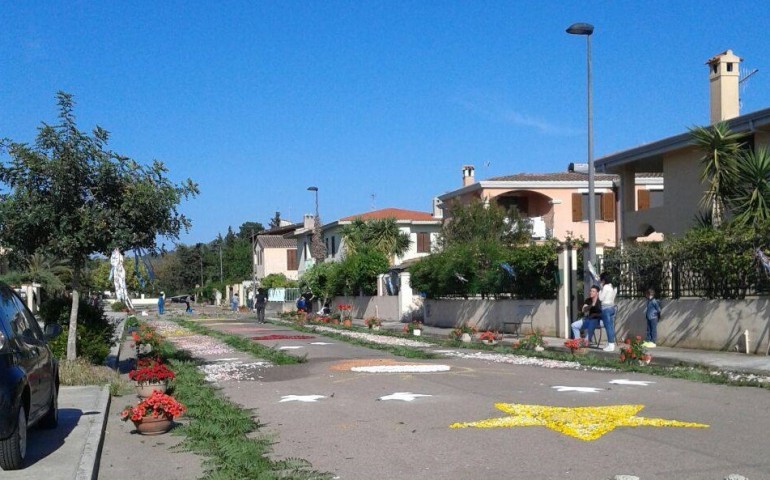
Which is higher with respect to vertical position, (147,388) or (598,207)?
(598,207)

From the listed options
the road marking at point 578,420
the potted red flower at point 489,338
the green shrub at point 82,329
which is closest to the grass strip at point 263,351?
the green shrub at point 82,329

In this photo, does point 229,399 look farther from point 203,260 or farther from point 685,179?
point 203,260

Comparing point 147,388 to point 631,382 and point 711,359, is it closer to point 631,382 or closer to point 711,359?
point 631,382

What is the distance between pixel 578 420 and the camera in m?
10.6

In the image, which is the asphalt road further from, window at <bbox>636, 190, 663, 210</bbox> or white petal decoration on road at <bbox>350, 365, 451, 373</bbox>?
window at <bbox>636, 190, 663, 210</bbox>

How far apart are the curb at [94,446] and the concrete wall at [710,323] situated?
13.6 meters

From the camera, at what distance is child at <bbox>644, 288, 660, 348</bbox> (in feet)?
70.9

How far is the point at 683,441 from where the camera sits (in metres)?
9.16

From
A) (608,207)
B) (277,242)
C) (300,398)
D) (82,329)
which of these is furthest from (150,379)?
(277,242)

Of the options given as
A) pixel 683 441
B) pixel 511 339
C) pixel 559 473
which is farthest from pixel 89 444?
pixel 511 339

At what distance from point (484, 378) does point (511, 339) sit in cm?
1135

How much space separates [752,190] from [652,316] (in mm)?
4015

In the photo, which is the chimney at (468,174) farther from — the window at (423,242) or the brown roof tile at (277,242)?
the brown roof tile at (277,242)

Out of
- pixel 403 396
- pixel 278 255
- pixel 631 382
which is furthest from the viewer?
pixel 278 255
